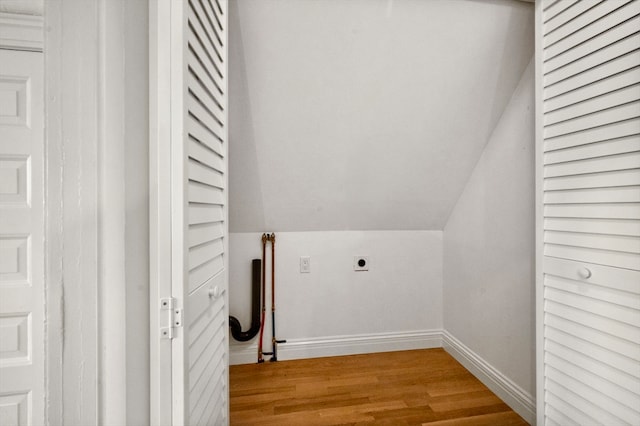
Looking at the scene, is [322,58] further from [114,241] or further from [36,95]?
[114,241]

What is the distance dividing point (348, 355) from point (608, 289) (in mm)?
1659

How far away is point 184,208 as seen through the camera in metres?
0.75

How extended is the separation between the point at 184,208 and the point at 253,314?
1.54 meters

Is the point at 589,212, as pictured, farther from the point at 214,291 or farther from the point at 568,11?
the point at 214,291

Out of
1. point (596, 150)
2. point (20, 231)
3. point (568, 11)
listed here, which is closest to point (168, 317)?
point (20, 231)

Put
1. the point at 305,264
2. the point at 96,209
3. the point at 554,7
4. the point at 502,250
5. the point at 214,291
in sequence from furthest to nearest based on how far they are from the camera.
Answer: the point at 305,264 < the point at 502,250 < the point at 554,7 < the point at 214,291 < the point at 96,209

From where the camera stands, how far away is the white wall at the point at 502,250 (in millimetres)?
1549

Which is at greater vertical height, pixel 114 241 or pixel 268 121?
pixel 268 121

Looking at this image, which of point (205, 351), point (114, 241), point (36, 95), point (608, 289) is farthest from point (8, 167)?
point (608, 289)

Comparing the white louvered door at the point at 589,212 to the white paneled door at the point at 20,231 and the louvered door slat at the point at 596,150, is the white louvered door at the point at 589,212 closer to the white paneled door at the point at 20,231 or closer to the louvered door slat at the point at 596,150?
the louvered door slat at the point at 596,150

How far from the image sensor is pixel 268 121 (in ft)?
5.40

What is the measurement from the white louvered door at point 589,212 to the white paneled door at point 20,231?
5.48 ft

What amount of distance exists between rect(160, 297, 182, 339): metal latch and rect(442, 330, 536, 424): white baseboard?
178 cm

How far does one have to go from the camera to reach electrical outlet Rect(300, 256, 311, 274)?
2.20 meters
